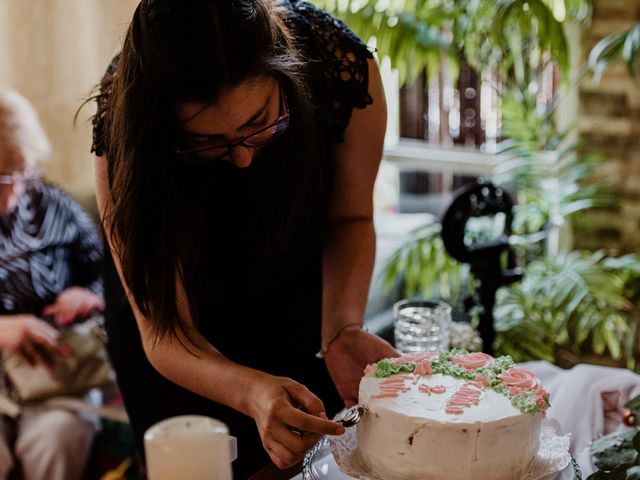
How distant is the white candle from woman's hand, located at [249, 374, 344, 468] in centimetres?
24

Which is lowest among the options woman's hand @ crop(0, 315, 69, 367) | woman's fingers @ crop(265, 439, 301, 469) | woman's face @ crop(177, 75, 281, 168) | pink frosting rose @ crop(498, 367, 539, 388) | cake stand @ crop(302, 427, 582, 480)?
woman's hand @ crop(0, 315, 69, 367)

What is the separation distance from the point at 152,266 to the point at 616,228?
222cm

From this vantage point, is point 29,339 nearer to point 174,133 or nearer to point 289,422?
point 174,133

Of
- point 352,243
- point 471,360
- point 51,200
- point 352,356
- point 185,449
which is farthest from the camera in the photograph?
point 51,200

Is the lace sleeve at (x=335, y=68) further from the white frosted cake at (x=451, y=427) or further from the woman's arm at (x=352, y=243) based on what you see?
the white frosted cake at (x=451, y=427)

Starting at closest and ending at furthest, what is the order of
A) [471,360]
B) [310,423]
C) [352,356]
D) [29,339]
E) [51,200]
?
[310,423] → [471,360] → [352,356] → [29,339] → [51,200]

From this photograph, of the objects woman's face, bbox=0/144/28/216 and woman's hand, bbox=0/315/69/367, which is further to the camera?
woman's face, bbox=0/144/28/216

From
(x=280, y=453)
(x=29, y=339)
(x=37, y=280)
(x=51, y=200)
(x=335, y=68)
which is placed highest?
(x=335, y=68)

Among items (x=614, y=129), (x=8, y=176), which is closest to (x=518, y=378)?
(x=614, y=129)

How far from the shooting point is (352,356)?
1.52 metres

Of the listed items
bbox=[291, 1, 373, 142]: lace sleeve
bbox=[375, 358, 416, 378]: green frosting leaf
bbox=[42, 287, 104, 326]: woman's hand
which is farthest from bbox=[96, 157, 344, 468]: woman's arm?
bbox=[42, 287, 104, 326]: woman's hand

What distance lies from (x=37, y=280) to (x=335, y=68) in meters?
1.76

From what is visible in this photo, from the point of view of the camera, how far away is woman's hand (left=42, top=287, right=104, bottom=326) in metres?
2.95

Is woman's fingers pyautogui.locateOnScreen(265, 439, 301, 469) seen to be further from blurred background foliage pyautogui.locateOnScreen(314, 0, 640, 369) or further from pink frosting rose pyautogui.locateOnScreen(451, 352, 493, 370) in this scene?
blurred background foliage pyautogui.locateOnScreen(314, 0, 640, 369)
